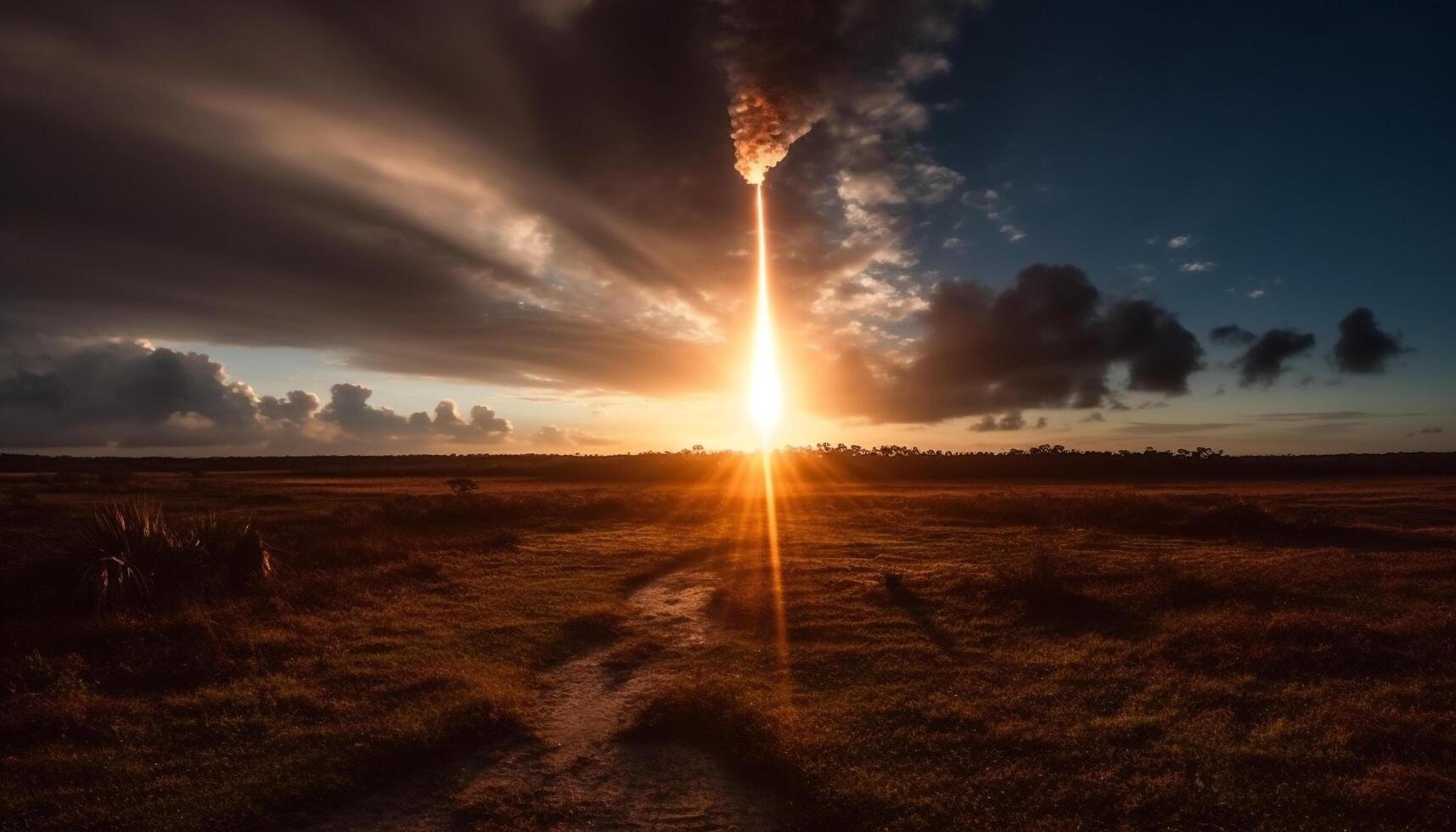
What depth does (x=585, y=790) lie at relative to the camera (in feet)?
32.5

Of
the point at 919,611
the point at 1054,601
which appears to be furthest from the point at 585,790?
the point at 1054,601

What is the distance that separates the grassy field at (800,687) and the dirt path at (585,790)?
111 mm

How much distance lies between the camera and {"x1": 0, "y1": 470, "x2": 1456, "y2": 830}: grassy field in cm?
929

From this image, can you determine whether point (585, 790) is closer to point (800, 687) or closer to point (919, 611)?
point (800, 687)

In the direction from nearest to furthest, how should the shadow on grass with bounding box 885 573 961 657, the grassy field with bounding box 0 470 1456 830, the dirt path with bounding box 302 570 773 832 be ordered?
the dirt path with bounding box 302 570 773 832 → the grassy field with bounding box 0 470 1456 830 → the shadow on grass with bounding box 885 573 961 657

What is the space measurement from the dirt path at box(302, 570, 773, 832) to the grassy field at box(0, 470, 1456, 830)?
11 centimetres

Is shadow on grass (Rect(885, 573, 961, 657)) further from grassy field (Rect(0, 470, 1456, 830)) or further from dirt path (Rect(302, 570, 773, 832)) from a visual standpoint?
dirt path (Rect(302, 570, 773, 832))

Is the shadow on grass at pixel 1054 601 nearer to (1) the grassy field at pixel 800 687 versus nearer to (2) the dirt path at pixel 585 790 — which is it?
(1) the grassy field at pixel 800 687

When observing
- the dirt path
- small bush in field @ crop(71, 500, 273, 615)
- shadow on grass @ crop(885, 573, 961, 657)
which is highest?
small bush in field @ crop(71, 500, 273, 615)

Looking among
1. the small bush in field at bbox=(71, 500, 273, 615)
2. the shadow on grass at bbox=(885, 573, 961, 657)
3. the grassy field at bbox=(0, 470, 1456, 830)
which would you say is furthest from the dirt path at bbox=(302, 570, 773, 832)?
the small bush in field at bbox=(71, 500, 273, 615)

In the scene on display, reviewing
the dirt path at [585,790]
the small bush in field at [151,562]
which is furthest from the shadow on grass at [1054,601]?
the small bush in field at [151,562]

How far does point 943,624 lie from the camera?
18.2 meters

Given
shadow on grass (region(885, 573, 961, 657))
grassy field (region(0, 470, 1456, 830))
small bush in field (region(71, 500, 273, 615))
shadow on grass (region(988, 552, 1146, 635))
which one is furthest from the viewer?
shadow on grass (region(988, 552, 1146, 635))

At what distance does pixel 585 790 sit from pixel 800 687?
5164 mm
